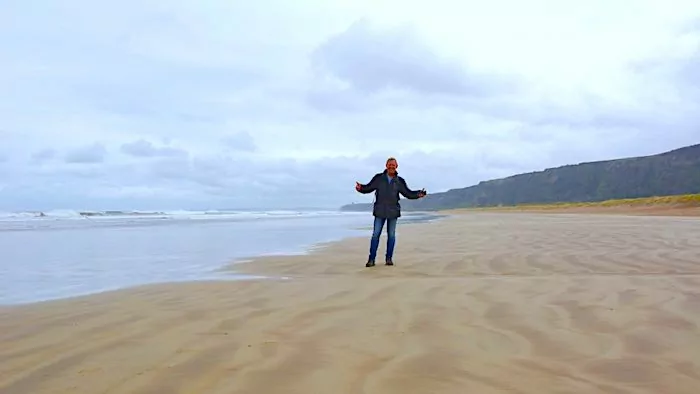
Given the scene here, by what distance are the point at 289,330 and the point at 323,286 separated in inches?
96.6

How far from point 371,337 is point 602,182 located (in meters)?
109

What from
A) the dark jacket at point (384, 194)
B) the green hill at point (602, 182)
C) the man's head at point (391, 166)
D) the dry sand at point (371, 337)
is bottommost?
the dry sand at point (371, 337)

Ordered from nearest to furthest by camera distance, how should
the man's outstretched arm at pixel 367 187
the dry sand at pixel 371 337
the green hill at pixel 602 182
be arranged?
1. the dry sand at pixel 371 337
2. the man's outstretched arm at pixel 367 187
3. the green hill at pixel 602 182

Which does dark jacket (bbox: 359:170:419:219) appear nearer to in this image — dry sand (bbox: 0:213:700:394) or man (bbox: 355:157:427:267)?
man (bbox: 355:157:427:267)

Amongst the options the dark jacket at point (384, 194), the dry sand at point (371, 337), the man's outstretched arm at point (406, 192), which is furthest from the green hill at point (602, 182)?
the dry sand at point (371, 337)

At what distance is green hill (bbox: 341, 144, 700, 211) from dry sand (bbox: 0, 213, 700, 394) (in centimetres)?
9365

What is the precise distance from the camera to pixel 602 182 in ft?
340

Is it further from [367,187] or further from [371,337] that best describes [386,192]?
[371,337]

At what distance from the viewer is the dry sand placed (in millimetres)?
3336

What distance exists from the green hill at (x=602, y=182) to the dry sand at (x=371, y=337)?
93.6 meters

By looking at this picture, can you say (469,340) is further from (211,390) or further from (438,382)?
(211,390)

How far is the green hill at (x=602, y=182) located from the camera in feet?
305

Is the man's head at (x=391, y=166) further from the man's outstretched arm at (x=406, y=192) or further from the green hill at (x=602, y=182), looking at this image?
the green hill at (x=602, y=182)

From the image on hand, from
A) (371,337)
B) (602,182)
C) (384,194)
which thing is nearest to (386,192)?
(384,194)
